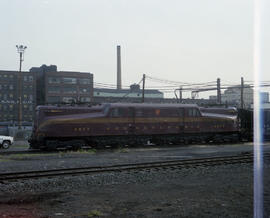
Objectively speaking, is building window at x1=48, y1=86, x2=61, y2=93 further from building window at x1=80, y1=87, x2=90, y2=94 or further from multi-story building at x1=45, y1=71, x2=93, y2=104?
building window at x1=80, y1=87, x2=90, y2=94

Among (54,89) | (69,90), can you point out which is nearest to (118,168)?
(54,89)

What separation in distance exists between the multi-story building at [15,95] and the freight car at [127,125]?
7526 centimetres

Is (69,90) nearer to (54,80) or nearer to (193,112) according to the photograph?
(54,80)

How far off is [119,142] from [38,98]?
3398 inches

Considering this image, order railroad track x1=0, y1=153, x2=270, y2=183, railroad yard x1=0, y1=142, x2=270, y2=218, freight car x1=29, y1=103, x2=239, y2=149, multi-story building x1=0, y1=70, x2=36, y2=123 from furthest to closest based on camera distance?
multi-story building x1=0, y1=70, x2=36, y2=123 → freight car x1=29, y1=103, x2=239, y2=149 → railroad track x1=0, y1=153, x2=270, y2=183 → railroad yard x1=0, y1=142, x2=270, y2=218

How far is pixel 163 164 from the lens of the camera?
16.1 meters

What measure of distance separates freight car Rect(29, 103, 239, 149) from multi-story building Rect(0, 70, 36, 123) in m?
75.3

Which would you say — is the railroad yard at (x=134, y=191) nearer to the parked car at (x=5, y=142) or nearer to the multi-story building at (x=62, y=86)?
the parked car at (x=5, y=142)

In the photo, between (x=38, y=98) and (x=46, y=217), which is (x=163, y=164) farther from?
(x=38, y=98)

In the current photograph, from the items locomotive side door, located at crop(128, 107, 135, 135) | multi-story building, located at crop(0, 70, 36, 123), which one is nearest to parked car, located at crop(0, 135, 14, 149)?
locomotive side door, located at crop(128, 107, 135, 135)

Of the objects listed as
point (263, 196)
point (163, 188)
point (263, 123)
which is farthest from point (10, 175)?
point (263, 123)

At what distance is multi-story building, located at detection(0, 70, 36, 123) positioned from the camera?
318ft

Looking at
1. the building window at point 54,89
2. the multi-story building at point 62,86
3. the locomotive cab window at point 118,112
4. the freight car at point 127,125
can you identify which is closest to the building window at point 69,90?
the multi-story building at point 62,86

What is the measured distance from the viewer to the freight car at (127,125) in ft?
79.2
